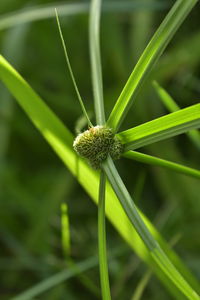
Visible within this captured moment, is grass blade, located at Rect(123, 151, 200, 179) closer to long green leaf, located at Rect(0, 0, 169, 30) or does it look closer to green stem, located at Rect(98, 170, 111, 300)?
green stem, located at Rect(98, 170, 111, 300)

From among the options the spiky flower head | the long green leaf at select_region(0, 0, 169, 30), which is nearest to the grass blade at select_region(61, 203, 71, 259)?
the spiky flower head

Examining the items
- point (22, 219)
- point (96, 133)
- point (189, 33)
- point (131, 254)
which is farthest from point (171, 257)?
point (189, 33)

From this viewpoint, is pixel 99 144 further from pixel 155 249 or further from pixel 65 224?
pixel 65 224

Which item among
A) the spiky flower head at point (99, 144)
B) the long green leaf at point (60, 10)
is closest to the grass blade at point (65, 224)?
the spiky flower head at point (99, 144)

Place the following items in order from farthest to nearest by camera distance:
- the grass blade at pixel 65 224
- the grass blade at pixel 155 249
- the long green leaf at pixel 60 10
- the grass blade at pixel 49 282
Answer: the long green leaf at pixel 60 10
the grass blade at pixel 49 282
the grass blade at pixel 65 224
the grass blade at pixel 155 249

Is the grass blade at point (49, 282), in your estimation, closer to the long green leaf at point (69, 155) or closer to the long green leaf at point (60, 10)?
the long green leaf at point (69, 155)

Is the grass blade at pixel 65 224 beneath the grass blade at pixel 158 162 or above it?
above
